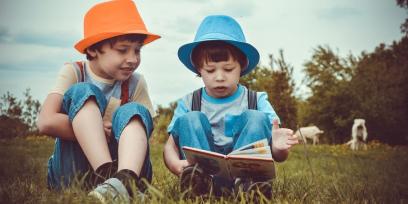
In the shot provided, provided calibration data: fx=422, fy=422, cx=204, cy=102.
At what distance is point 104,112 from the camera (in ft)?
8.48

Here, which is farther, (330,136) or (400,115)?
(330,136)

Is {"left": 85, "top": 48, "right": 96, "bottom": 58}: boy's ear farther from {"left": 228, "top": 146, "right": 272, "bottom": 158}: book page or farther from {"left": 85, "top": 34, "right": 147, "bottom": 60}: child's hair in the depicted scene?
{"left": 228, "top": 146, "right": 272, "bottom": 158}: book page

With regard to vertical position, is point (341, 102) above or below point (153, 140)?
above

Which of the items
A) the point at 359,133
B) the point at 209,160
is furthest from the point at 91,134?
the point at 359,133

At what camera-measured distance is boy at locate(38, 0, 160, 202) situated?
2225mm

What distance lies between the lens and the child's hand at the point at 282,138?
94.0 inches

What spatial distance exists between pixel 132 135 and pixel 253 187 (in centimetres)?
70

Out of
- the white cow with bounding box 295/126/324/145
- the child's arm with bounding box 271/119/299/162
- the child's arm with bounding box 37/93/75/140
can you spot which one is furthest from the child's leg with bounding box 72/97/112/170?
the white cow with bounding box 295/126/324/145

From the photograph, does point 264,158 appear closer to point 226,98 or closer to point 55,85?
point 226,98

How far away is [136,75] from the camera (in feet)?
9.48

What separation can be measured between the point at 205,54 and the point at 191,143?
673 mm

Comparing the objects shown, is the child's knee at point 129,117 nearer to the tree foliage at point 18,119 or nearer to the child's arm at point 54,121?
the child's arm at point 54,121

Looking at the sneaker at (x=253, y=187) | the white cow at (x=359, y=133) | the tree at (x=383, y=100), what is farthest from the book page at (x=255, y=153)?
the tree at (x=383, y=100)

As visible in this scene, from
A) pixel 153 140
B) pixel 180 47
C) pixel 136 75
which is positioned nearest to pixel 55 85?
pixel 136 75
